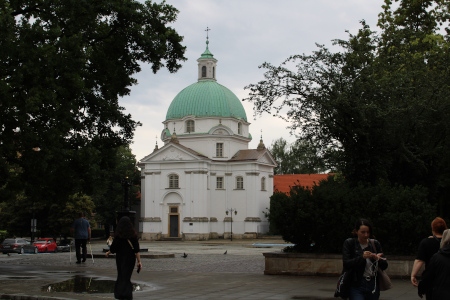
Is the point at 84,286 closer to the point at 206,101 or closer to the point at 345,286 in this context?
the point at 345,286

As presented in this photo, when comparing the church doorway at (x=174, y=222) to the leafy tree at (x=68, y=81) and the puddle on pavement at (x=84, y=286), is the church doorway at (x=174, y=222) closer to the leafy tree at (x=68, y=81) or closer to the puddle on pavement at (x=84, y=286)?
the leafy tree at (x=68, y=81)

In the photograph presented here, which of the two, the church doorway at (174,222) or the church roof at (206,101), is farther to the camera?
the church roof at (206,101)

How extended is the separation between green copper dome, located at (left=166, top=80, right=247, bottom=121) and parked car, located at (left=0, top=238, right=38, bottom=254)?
37.8 m

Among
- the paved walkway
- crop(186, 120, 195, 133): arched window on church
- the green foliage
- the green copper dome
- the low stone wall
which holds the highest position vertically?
the green copper dome

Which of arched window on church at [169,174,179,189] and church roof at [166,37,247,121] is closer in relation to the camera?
arched window on church at [169,174,179,189]

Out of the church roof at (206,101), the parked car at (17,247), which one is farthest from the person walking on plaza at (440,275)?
the church roof at (206,101)

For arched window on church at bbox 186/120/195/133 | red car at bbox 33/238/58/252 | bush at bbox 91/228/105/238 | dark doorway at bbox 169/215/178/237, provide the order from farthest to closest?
arched window on church at bbox 186/120/195/133, bush at bbox 91/228/105/238, dark doorway at bbox 169/215/178/237, red car at bbox 33/238/58/252

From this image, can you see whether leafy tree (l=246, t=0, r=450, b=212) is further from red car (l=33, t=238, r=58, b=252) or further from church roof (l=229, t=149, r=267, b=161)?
church roof (l=229, t=149, r=267, b=161)

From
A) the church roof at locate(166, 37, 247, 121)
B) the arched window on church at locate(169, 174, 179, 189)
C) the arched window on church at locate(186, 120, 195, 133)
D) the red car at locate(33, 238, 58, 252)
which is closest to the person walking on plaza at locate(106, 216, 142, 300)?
the red car at locate(33, 238, 58, 252)

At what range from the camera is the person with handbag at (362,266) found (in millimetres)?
8328

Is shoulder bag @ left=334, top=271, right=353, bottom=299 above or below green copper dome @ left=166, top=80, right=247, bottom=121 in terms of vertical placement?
below

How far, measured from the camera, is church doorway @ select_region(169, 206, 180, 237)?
256ft

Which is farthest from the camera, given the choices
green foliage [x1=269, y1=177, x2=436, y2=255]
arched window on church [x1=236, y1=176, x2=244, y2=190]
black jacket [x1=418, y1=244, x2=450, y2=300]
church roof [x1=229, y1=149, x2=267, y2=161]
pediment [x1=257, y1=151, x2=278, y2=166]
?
arched window on church [x1=236, y1=176, x2=244, y2=190]

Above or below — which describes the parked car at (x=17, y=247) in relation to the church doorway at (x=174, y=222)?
below
